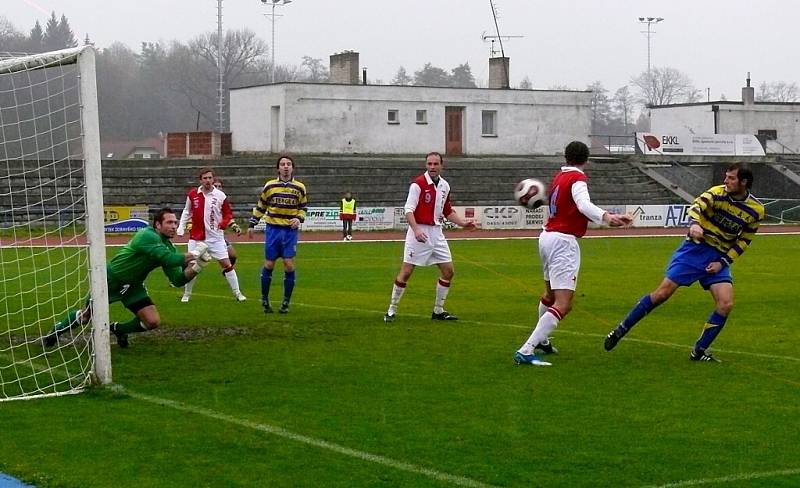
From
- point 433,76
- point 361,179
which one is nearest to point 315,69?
point 433,76

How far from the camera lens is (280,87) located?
2344 inches

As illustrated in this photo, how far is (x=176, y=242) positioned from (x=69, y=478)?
→ 29.0 meters

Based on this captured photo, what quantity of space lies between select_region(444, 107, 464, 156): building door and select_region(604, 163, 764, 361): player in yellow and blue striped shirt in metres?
52.8

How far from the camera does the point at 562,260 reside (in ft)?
36.6

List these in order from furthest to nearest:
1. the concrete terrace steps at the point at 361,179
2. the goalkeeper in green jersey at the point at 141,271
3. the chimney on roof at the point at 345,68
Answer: the chimney on roof at the point at 345,68
the concrete terrace steps at the point at 361,179
the goalkeeper in green jersey at the point at 141,271

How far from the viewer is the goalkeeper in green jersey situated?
11562mm

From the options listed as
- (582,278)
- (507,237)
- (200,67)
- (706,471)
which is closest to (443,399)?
(706,471)

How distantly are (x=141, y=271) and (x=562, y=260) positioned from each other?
14.1 feet

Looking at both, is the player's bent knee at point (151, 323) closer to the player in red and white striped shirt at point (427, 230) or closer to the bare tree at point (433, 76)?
the player in red and white striped shirt at point (427, 230)

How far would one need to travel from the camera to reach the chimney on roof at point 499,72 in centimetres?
7094

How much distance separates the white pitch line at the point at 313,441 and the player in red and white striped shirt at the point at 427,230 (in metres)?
5.71

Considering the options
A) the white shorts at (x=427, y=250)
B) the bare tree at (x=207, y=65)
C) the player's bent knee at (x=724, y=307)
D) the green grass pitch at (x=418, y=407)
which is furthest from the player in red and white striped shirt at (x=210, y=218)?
the bare tree at (x=207, y=65)

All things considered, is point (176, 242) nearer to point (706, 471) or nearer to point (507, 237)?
point (507, 237)

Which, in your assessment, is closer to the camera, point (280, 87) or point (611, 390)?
Answer: point (611, 390)
